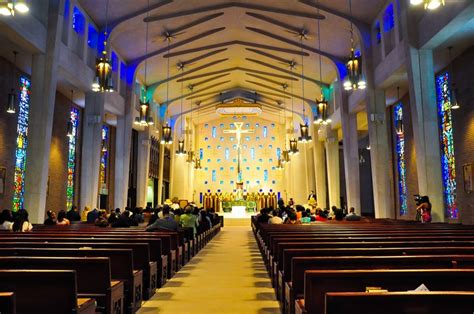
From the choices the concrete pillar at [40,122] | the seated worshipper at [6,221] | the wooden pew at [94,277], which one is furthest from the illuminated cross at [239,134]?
the wooden pew at [94,277]

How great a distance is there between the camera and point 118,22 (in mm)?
13859

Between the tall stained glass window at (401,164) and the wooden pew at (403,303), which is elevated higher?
the tall stained glass window at (401,164)

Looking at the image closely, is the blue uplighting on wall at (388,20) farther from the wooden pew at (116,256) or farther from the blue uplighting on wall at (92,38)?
the wooden pew at (116,256)

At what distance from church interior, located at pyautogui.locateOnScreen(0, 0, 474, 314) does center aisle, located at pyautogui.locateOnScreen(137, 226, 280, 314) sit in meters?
0.04

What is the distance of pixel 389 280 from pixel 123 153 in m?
15.6

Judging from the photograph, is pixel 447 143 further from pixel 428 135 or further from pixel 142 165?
pixel 142 165

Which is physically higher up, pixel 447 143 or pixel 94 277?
pixel 447 143

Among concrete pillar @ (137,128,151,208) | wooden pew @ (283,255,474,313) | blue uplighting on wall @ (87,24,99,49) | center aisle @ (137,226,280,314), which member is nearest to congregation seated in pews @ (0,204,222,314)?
center aisle @ (137,226,280,314)

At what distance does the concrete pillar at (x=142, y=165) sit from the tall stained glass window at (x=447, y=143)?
13.2m

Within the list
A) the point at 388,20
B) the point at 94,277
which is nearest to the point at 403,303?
the point at 94,277

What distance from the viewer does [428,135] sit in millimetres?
9867

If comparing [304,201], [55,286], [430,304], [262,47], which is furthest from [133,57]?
[430,304]

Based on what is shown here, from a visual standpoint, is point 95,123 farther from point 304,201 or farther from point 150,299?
point 304,201

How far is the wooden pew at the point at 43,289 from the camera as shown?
241cm
